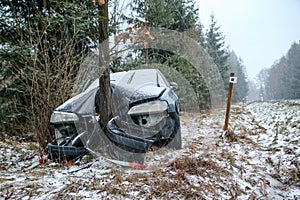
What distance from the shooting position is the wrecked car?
252cm

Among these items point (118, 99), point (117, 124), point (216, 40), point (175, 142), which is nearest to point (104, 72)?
point (118, 99)

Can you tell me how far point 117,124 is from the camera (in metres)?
2.70

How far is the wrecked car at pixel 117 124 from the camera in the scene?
8.28ft

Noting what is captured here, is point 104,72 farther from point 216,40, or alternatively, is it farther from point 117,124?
point 216,40

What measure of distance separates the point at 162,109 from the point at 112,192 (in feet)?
4.58

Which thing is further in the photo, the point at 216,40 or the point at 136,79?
the point at 216,40

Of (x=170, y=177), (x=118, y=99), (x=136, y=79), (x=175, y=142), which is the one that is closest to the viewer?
(x=170, y=177)

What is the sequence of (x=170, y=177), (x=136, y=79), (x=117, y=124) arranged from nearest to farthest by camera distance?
(x=170, y=177), (x=117, y=124), (x=136, y=79)

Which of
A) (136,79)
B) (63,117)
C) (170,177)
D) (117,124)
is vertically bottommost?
(170,177)

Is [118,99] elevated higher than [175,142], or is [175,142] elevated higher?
[118,99]

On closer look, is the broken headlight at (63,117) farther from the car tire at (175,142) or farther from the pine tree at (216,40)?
the pine tree at (216,40)

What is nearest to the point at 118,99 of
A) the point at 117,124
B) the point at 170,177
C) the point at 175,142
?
the point at 117,124

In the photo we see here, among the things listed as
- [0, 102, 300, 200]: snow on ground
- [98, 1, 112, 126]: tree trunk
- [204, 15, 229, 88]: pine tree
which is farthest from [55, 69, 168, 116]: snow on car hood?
[204, 15, 229, 88]: pine tree

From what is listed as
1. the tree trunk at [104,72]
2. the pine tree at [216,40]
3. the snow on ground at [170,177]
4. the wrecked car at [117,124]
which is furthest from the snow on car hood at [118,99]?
the pine tree at [216,40]
